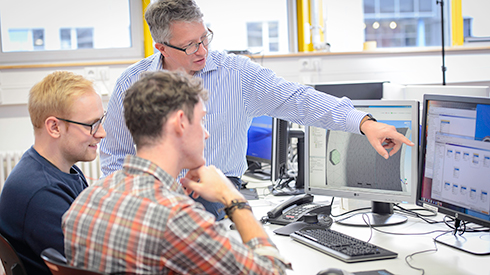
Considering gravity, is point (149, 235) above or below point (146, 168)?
below

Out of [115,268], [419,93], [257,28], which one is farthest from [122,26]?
[115,268]

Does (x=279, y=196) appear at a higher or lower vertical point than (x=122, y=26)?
lower

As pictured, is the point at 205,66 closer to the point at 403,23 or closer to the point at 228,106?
the point at 228,106

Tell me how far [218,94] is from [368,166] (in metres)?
0.69

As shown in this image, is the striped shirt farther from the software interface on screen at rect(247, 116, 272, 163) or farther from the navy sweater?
the software interface on screen at rect(247, 116, 272, 163)

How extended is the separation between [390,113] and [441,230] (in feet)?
1.59

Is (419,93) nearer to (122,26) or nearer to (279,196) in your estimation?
(279,196)

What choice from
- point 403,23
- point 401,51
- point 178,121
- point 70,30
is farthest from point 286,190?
point 403,23

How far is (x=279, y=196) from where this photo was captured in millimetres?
2479

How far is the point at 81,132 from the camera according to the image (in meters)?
1.57

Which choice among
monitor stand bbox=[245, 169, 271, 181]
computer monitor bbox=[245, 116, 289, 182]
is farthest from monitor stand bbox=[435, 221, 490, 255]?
monitor stand bbox=[245, 169, 271, 181]

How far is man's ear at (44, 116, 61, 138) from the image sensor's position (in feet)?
4.95

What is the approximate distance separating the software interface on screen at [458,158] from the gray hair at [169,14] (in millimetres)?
963

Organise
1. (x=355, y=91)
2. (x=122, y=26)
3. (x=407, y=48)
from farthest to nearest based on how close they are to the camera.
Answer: (x=407, y=48) → (x=122, y=26) → (x=355, y=91)
